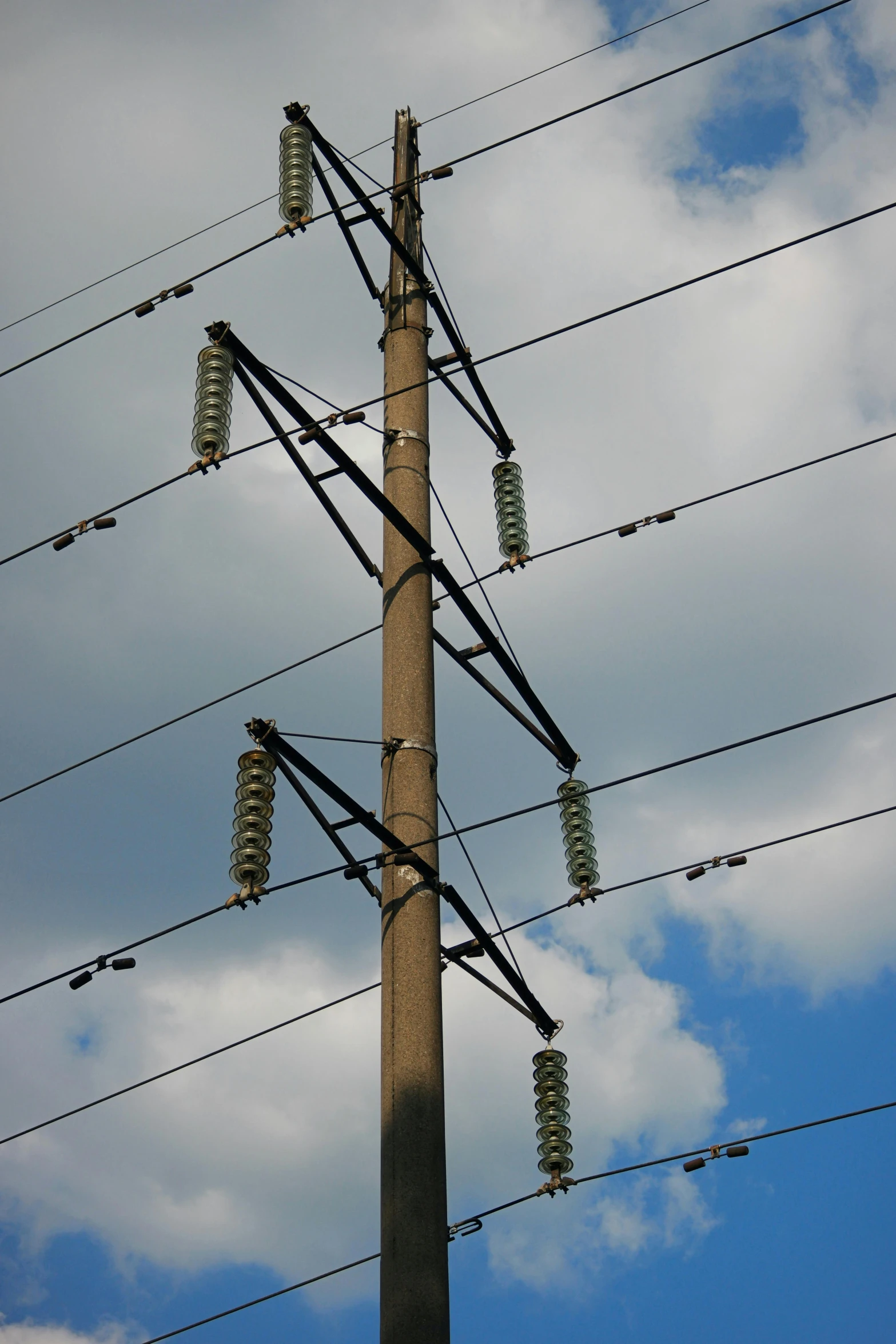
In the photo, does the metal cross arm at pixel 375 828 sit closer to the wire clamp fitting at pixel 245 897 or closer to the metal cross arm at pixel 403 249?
the wire clamp fitting at pixel 245 897

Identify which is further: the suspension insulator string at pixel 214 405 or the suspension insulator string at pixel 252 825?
the suspension insulator string at pixel 214 405

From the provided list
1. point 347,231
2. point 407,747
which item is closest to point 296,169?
point 347,231

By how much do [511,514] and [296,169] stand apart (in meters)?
4.07

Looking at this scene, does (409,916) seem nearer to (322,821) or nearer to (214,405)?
(322,821)

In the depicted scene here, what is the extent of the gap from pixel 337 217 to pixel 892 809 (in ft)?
25.2

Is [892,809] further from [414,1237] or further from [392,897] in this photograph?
[414,1237]

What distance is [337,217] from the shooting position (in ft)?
42.4

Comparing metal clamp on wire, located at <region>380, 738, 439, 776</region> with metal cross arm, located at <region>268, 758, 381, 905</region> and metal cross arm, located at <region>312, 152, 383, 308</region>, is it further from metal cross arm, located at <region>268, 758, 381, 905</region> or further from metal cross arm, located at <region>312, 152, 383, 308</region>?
metal cross arm, located at <region>312, 152, 383, 308</region>

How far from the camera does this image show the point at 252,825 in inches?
374

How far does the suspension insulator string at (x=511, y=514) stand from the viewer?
1353cm

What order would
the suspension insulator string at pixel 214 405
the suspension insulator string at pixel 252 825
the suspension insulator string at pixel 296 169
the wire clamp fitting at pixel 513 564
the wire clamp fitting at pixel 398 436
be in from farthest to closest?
the wire clamp fitting at pixel 513 564 < the suspension insulator string at pixel 296 169 < the wire clamp fitting at pixel 398 436 < the suspension insulator string at pixel 214 405 < the suspension insulator string at pixel 252 825

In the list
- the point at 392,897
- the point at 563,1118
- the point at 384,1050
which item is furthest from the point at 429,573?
the point at 563,1118

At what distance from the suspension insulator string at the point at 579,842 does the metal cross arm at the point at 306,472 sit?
2.90 m

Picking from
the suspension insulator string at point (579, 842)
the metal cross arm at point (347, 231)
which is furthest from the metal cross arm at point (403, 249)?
the suspension insulator string at point (579, 842)
